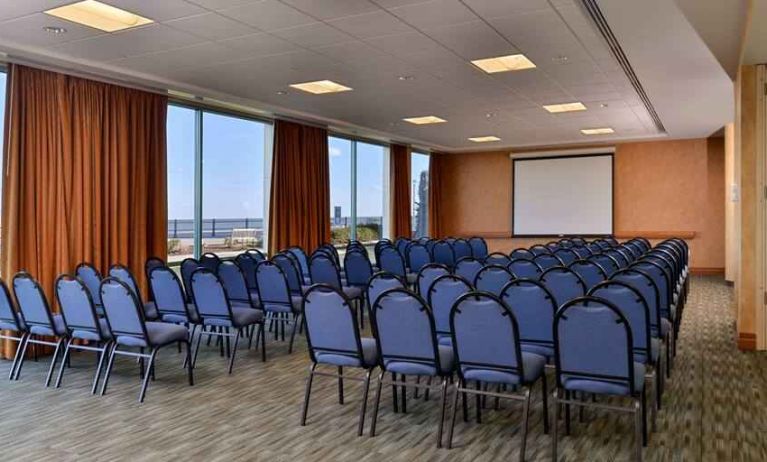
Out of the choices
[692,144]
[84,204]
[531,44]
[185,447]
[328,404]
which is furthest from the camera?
[692,144]

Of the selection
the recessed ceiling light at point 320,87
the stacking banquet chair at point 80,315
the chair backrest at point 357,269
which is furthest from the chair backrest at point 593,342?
the recessed ceiling light at point 320,87

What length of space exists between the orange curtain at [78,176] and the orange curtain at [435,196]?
31.6 ft

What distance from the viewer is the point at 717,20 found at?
202 inches

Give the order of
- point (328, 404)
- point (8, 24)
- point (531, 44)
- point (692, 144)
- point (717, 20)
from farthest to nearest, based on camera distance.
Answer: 1. point (692, 144)
2. point (531, 44)
3. point (8, 24)
4. point (717, 20)
5. point (328, 404)

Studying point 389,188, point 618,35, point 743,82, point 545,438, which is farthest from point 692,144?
point 545,438

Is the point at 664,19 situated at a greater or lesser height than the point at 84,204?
greater

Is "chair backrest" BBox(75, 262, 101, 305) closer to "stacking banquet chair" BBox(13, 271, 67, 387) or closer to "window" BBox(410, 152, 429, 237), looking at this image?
"stacking banquet chair" BBox(13, 271, 67, 387)

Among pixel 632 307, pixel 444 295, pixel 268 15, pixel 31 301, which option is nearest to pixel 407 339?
pixel 444 295

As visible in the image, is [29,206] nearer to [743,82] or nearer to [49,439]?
[49,439]

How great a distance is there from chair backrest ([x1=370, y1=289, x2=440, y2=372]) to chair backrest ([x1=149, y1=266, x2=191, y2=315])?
2.72 meters

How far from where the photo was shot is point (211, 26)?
18.4ft

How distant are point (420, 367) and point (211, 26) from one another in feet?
12.4

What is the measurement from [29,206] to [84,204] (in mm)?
652

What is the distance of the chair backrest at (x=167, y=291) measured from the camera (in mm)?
5863
